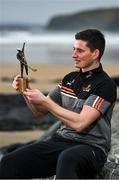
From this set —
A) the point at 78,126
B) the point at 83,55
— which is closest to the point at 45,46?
the point at 83,55

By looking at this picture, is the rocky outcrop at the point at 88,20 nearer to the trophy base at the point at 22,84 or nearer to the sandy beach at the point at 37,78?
the sandy beach at the point at 37,78

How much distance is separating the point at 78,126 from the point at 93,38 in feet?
1.41

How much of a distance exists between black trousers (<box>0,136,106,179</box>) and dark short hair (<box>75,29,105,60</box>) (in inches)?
18.5

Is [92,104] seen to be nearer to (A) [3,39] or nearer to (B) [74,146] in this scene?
(B) [74,146]

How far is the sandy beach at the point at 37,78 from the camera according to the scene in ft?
24.6

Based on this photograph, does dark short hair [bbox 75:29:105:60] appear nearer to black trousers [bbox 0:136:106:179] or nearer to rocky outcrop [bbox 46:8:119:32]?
black trousers [bbox 0:136:106:179]

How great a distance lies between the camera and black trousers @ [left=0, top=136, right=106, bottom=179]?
8.79ft

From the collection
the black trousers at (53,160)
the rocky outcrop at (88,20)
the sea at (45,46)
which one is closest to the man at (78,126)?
the black trousers at (53,160)

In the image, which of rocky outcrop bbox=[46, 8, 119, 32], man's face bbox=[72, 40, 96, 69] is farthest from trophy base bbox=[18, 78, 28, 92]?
rocky outcrop bbox=[46, 8, 119, 32]

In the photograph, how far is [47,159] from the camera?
2.82m

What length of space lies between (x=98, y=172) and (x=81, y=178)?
0.84 feet

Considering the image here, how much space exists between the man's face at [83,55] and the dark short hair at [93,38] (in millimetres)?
20

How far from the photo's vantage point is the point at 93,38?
2.83 metres

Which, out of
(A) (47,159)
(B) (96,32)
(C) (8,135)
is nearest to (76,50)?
(B) (96,32)
